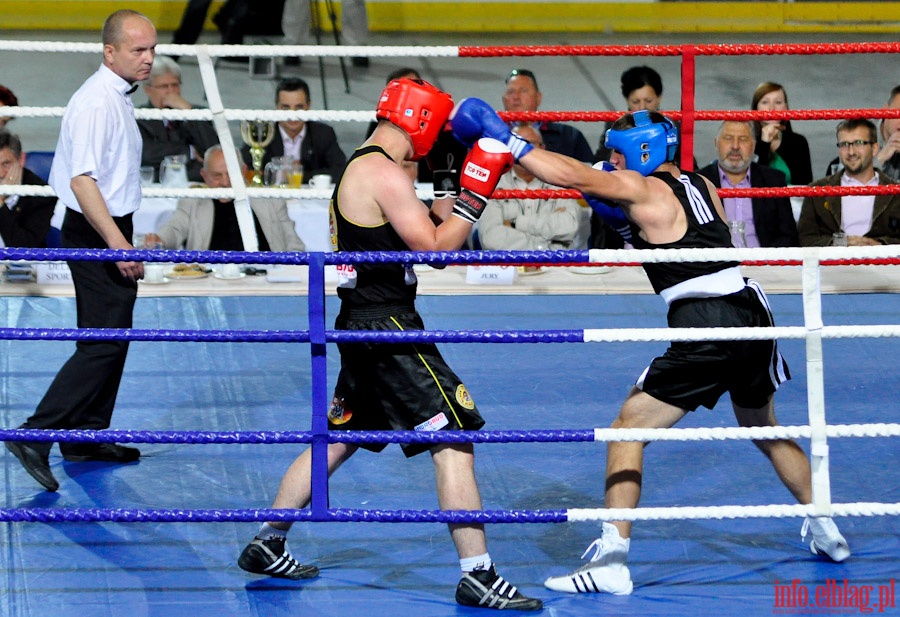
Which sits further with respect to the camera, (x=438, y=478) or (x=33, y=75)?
(x=33, y=75)

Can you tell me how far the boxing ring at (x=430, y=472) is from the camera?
10.3ft

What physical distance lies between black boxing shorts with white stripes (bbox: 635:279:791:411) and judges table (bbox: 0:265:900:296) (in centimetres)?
217

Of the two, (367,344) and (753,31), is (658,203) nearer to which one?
(367,344)

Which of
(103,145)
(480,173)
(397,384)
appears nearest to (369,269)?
(397,384)

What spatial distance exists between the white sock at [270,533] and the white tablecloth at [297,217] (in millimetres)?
2617

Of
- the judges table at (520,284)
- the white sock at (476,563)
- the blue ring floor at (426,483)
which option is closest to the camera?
the white sock at (476,563)

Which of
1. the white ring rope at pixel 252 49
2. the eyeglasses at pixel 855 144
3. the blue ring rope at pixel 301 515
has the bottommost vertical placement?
the blue ring rope at pixel 301 515

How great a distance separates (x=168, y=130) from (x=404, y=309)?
3.73 meters

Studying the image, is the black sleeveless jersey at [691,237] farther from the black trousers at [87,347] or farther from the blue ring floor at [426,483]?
the black trousers at [87,347]

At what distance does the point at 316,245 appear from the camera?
6.04 meters

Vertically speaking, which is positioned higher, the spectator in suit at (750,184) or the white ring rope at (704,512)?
the spectator in suit at (750,184)

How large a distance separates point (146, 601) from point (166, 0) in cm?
978

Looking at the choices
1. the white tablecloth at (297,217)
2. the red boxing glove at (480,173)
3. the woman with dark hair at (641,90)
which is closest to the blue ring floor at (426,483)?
the white tablecloth at (297,217)

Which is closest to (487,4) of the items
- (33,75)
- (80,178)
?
(33,75)
